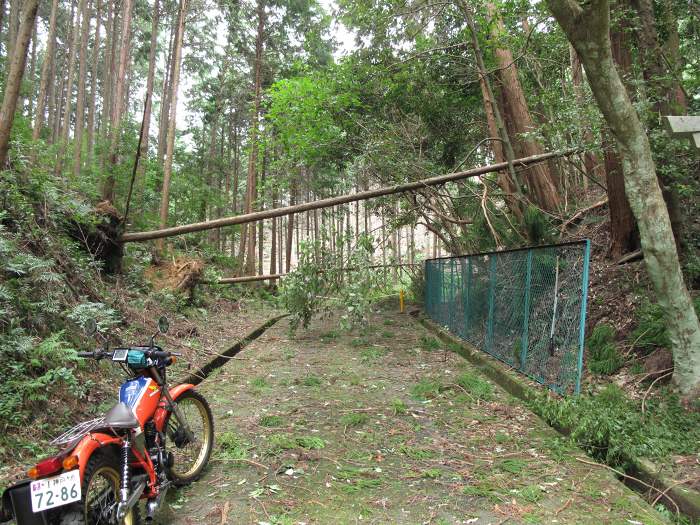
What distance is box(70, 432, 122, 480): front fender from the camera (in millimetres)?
2477

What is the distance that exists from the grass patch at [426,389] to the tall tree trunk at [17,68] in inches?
238

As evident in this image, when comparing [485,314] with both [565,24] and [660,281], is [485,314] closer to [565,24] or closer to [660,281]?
[660,281]

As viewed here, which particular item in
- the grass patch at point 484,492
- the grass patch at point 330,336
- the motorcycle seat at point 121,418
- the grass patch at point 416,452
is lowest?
the grass patch at point 484,492

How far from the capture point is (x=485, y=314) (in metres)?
9.01

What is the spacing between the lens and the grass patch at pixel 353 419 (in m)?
5.45

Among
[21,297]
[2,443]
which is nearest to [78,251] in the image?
[21,297]

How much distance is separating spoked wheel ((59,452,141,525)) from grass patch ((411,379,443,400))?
4414mm

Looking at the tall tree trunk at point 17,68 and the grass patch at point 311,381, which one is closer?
the tall tree trunk at point 17,68

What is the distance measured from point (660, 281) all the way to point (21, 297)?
682 centimetres

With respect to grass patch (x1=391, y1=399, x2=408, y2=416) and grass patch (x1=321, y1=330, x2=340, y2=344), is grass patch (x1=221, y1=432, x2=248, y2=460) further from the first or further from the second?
grass patch (x1=321, y1=330, x2=340, y2=344)

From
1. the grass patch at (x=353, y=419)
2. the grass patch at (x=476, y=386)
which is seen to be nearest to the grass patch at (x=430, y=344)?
the grass patch at (x=476, y=386)

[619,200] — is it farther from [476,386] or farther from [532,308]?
[476,386]

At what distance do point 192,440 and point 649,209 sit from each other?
485 centimetres

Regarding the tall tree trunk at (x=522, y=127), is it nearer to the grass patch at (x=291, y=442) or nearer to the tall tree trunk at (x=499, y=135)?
the tall tree trunk at (x=499, y=135)
